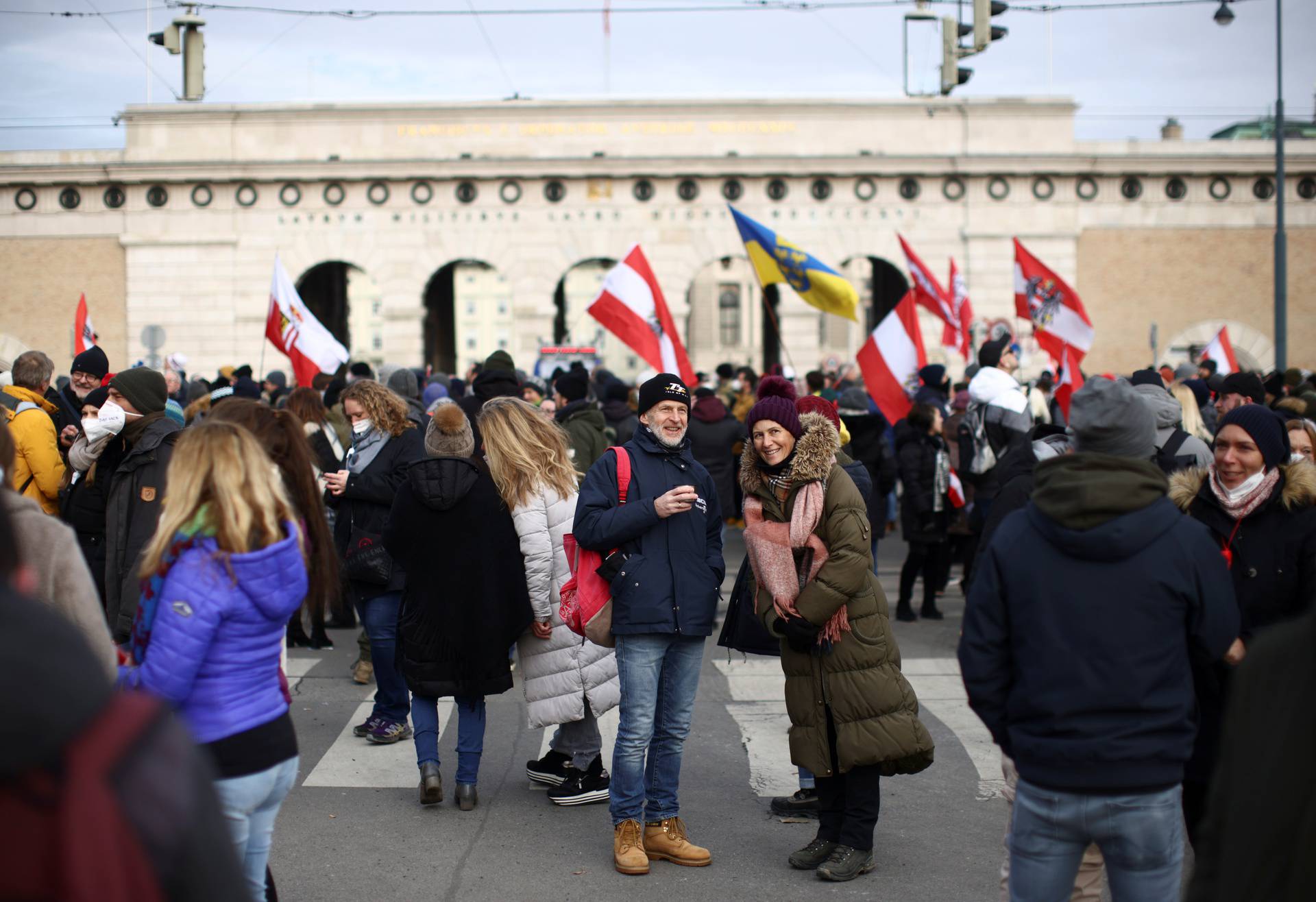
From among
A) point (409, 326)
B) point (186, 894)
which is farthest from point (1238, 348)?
point (186, 894)

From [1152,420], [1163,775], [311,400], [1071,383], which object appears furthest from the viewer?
[1071,383]

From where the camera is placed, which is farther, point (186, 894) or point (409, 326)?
point (409, 326)

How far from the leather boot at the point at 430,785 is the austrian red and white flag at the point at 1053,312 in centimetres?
1115

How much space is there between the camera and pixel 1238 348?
3334cm

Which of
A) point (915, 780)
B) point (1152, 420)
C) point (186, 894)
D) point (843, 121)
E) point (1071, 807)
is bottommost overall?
point (915, 780)

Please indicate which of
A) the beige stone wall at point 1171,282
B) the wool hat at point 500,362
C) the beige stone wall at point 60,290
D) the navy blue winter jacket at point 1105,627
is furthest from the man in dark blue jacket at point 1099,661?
the beige stone wall at point 60,290

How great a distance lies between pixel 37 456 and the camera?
7984 millimetres

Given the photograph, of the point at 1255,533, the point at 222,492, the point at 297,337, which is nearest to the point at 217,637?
the point at 222,492

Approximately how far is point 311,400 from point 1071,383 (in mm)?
8662

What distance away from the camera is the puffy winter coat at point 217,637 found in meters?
3.91

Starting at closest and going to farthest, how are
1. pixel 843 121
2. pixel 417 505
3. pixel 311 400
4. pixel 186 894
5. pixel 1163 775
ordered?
pixel 186 894
pixel 1163 775
pixel 417 505
pixel 311 400
pixel 843 121

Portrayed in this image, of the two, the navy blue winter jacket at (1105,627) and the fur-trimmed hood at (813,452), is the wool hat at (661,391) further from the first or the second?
the navy blue winter jacket at (1105,627)

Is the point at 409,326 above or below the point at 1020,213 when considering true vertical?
below

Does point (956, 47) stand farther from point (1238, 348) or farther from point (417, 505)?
point (1238, 348)
